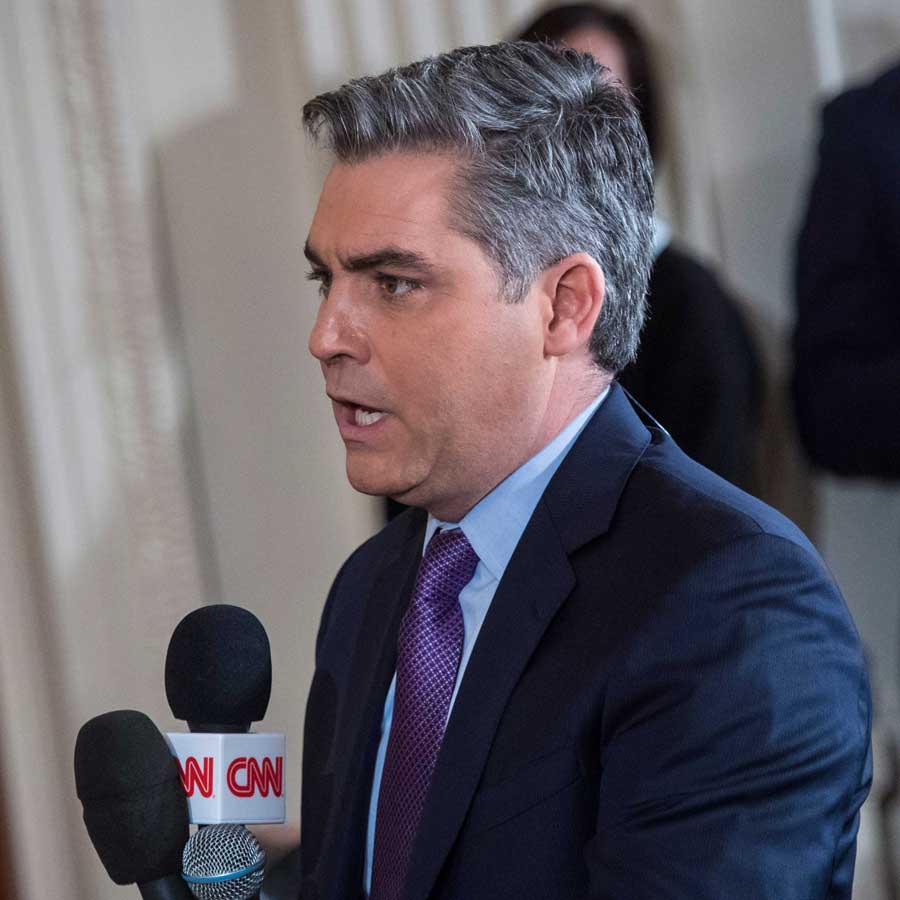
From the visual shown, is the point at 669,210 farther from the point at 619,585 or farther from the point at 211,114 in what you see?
the point at 619,585

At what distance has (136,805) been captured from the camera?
1222mm

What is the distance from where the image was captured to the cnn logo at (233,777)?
4.14 feet

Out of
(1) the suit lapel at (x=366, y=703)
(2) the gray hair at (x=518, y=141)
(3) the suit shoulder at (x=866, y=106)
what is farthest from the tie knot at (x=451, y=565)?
(3) the suit shoulder at (x=866, y=106)

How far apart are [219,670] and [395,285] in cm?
39

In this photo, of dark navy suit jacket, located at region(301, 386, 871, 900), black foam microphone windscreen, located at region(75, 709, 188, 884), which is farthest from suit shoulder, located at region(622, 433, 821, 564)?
black foam microphone windscreen, located at region(75, 709, 188, 884)

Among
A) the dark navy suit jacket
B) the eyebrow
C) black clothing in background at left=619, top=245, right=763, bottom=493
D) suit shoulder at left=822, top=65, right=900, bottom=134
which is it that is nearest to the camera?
the dark navy suit jacket

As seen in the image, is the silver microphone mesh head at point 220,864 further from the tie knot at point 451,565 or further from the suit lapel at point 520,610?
the tie knot at point 451,565

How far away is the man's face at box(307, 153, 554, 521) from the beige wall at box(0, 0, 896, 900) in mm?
1523

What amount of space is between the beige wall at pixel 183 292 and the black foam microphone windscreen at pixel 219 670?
1.54 meters

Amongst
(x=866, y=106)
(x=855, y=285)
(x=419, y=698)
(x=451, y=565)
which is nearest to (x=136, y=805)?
(x=419, y=698)

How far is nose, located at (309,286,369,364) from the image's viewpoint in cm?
141

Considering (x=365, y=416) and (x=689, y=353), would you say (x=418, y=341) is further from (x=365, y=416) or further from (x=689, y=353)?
(x=689, y=353)

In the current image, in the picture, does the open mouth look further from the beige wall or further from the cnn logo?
the beige wall

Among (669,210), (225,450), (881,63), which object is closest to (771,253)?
(669,210)
